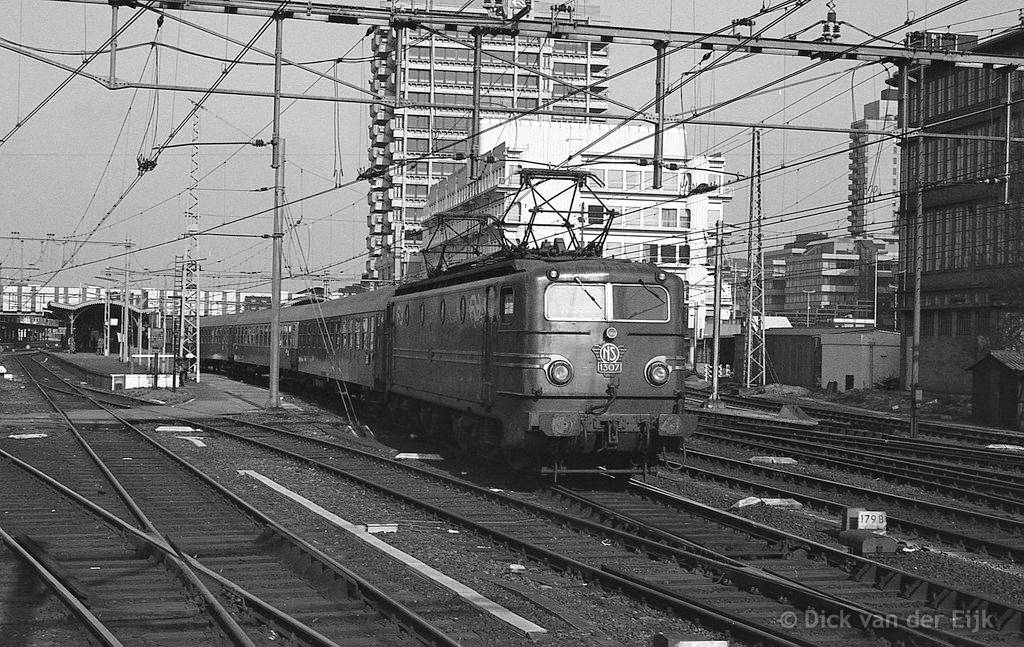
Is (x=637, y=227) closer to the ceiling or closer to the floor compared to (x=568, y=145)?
closer to the floor

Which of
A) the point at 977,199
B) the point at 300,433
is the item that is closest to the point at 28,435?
the point at 300,433

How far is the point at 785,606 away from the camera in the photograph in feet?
28.2

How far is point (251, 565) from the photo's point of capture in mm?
10031

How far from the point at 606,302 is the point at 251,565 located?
6.69 m

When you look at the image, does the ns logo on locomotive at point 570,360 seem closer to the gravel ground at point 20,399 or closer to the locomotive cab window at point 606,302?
the locomotive cab window at point 606,302

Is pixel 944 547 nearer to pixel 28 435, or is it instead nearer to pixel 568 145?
pixel 28 435

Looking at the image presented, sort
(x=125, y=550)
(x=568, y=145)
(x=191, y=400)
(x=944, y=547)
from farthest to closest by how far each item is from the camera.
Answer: (x=568, y=145)
(x=191, y=400)
(x=944, y=547)
(x=125, y=550)

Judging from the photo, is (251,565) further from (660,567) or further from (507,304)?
(507,304)

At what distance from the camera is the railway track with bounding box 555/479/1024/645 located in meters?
8.29

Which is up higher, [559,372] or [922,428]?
[559,372]

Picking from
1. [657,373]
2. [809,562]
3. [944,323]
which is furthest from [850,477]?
[944,323]

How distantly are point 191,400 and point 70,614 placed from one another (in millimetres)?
26660

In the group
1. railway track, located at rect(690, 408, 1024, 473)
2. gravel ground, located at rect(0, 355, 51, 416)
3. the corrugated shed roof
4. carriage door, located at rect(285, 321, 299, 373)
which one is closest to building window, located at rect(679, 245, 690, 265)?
carriage door, located at rect(285, 321, 299, 373)

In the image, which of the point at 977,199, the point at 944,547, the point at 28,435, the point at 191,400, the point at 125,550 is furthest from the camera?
the point at 977,199
